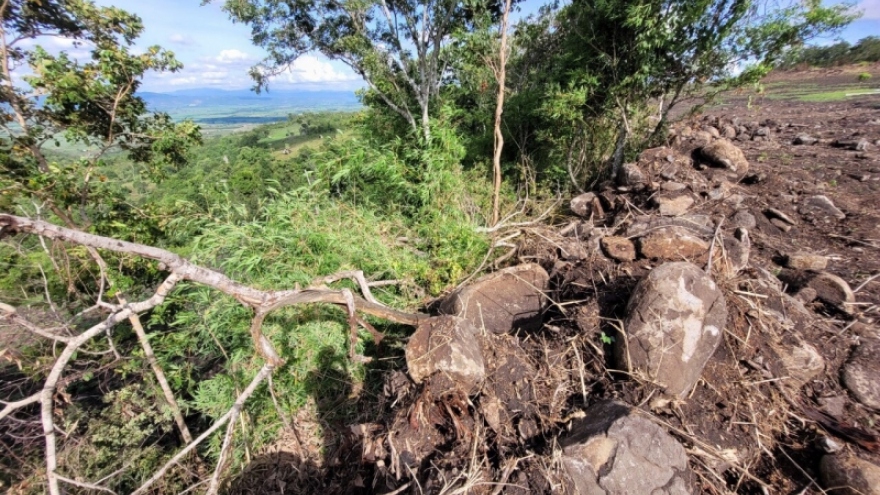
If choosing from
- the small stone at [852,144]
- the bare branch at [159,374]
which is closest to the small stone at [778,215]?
the small stone at [852,144]

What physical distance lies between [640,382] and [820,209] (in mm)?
4000

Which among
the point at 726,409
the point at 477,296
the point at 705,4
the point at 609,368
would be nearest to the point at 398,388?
the point at 477,296

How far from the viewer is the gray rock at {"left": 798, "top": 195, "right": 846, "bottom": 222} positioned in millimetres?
3949

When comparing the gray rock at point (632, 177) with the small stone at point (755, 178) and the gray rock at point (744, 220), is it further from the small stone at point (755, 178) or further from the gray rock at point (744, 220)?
the small stone at point (755, 178)

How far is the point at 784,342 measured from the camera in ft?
7.64

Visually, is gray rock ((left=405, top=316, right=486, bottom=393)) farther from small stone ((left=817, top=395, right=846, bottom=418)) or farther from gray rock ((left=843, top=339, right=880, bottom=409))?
gray rock ((left=843, top=339, right=880, bottom=409))

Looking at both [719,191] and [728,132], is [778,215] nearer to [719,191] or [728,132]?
[719,191]

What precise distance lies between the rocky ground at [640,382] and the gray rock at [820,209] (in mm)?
272

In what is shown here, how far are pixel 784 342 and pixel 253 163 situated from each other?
2745 cm

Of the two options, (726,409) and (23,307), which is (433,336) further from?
(23,307)

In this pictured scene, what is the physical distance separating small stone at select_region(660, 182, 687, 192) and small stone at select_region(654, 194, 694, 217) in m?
0.14

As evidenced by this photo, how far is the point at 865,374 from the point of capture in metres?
2.19

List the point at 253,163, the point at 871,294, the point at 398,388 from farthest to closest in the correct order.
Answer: the point at 253,163, the point at 871,294, the point at 398,388

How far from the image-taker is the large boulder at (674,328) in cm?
207
